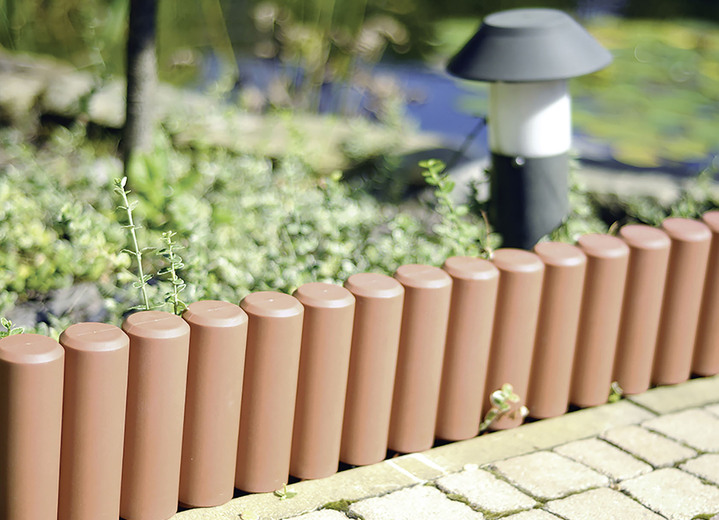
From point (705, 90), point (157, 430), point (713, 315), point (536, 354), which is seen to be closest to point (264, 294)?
point (157, 430)

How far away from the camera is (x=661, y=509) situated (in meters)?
2.17

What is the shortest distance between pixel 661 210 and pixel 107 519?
258 centimetres

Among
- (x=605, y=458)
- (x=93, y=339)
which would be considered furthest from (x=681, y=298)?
(x=93, y=339)

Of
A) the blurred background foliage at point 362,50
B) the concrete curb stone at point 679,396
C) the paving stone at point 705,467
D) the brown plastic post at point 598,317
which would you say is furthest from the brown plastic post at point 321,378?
the blurred background foliage at point 362,50

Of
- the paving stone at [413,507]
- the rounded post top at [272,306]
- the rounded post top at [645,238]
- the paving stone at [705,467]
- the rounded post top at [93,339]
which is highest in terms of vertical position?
the rounded post top at [645,238]

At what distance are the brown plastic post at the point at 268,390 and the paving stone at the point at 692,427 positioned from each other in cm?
112

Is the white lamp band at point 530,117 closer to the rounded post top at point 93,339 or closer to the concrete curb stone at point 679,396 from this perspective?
the concrete curb stone at point 679,396

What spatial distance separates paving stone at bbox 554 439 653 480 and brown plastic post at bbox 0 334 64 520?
1.32 metres

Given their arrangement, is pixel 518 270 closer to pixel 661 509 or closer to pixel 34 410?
pixel 661 509

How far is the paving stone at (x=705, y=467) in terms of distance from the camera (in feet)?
7.68

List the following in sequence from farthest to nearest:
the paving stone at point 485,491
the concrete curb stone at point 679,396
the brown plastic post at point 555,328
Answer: the concrete curb stone at point 679,396, the brown plastic post at point 555,328, the paving stone at point 485,491

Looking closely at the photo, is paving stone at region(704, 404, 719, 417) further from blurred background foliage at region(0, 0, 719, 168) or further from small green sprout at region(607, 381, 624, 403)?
blurred background foliage at region(0, 0, 719, 168)

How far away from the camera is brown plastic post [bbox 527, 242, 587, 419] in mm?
2500

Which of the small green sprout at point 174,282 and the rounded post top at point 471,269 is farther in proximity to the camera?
the rounded post top at point 471,269
